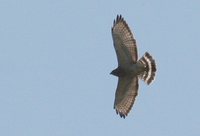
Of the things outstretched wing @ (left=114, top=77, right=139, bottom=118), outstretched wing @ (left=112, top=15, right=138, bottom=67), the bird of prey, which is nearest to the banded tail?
the bird of prey

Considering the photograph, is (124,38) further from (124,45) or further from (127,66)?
(127,66)

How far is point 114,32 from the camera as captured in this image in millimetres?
22453

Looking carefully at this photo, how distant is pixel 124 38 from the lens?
73.3 ft

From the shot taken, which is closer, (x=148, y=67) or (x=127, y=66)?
(x=148, y=67)

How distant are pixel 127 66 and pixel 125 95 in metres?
0.96

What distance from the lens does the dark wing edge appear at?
22.2 meters

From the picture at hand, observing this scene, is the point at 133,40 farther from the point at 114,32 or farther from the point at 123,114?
the point at 123,114

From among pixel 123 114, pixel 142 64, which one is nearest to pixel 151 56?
pixel 142 64

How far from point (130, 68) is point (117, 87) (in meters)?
0.78

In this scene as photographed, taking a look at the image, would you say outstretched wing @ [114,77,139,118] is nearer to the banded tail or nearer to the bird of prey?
the bird of prey

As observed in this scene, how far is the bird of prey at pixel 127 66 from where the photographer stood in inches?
875

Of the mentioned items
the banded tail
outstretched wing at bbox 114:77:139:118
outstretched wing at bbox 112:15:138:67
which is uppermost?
outstretched wing at bbox 112:15:138:67

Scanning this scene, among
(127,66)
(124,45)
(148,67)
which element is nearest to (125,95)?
(127,66)

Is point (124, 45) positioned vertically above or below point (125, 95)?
above
